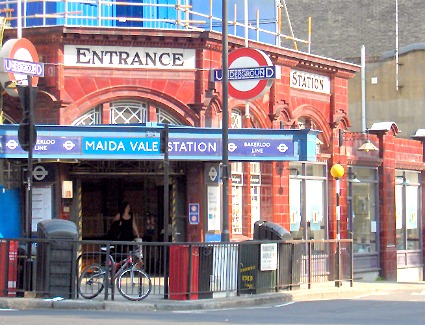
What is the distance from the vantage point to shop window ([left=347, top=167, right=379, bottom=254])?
32.1 metres

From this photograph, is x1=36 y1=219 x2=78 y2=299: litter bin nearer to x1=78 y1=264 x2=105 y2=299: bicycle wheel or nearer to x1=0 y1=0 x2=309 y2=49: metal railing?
x1=78 y1=264 x2=105 y2=299: bicycle wheel

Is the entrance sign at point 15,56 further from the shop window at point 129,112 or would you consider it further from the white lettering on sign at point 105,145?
the shop window at point 129,112

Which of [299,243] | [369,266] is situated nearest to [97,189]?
[299,243]

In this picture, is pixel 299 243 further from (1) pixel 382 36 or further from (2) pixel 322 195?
(1) pixel 382 36

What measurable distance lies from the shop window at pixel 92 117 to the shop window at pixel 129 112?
35cm

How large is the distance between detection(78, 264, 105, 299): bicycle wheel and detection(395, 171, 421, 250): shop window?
1603 cm

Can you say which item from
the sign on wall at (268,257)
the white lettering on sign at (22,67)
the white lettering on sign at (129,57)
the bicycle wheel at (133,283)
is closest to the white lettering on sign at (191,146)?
the white lettering on sign at (129,57)

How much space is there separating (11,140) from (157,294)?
16.4 ft

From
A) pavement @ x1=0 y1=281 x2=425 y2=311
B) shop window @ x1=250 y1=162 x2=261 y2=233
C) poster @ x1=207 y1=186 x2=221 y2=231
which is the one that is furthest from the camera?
shop window @ x1=250 y1=162 x2=261 y2=233

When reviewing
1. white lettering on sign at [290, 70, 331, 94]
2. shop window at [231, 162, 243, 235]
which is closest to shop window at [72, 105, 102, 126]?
shop window at [231, 162, 243, 235]

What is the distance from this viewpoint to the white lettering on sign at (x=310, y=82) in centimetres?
2884

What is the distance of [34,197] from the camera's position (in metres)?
24.5

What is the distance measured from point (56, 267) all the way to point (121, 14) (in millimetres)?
8924

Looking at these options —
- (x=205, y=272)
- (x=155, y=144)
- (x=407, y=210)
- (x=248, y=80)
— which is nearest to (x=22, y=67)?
(x=155, y=144)
